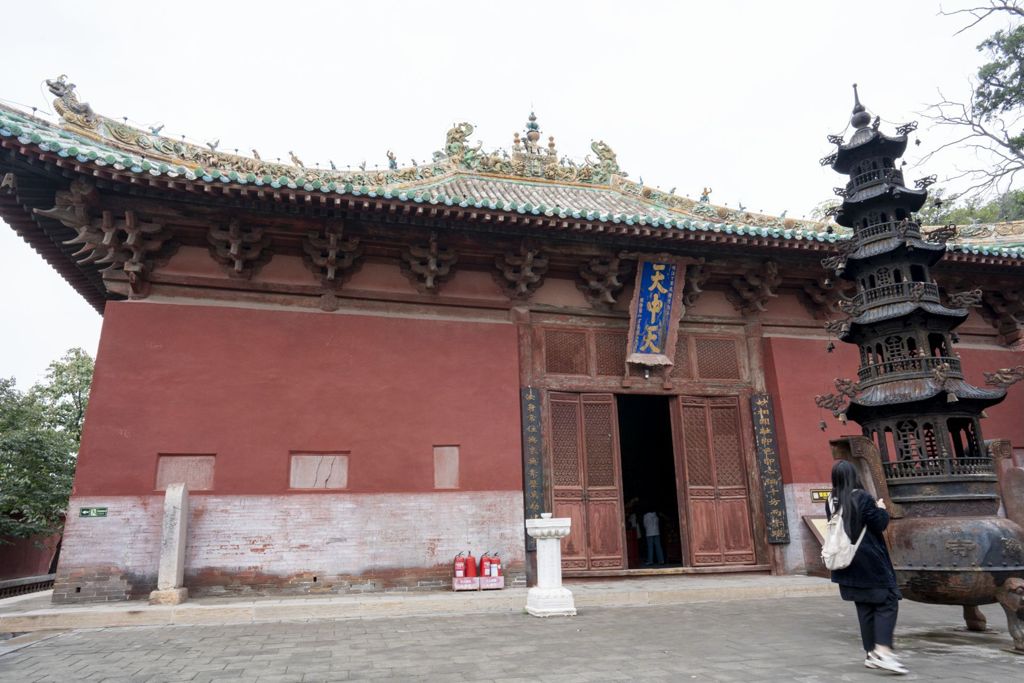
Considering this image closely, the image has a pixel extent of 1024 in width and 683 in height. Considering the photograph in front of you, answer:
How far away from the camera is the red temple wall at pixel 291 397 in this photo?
23.3 ft

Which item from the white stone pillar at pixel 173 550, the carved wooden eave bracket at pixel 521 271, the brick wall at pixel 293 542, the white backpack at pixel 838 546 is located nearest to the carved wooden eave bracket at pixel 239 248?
the white stone pillar at pixel 173 550

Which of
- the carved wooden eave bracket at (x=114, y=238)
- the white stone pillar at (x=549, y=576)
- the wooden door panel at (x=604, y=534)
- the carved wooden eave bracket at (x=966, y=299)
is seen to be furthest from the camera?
the wooden door panel at (x=604, y=534)

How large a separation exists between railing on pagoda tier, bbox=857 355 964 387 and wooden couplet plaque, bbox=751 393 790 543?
11.7 ft

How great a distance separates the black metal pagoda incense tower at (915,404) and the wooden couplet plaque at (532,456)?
3.59 metres

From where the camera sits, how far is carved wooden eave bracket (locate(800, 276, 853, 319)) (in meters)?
9.55

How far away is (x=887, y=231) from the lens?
19.8ft

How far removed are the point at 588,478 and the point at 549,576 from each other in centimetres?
226

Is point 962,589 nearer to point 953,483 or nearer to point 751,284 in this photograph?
point 953,483

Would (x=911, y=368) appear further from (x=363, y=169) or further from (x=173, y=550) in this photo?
(x=363, y=169)

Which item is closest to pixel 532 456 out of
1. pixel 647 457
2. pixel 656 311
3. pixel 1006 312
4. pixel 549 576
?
pixel 549 576

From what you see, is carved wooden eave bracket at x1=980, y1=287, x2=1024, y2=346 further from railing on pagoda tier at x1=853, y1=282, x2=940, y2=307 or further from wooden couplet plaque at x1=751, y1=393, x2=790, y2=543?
railing on pagoda tier at x1=853, y1=282, x2=940, y2=307

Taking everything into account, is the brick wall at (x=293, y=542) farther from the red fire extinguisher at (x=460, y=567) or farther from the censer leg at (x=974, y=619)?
the censer leg at (x=974, y=619)

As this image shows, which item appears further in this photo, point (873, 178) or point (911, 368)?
point (873, 178)

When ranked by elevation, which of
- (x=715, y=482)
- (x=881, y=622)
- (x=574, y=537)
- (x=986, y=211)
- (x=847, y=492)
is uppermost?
(x=986, y=211)
